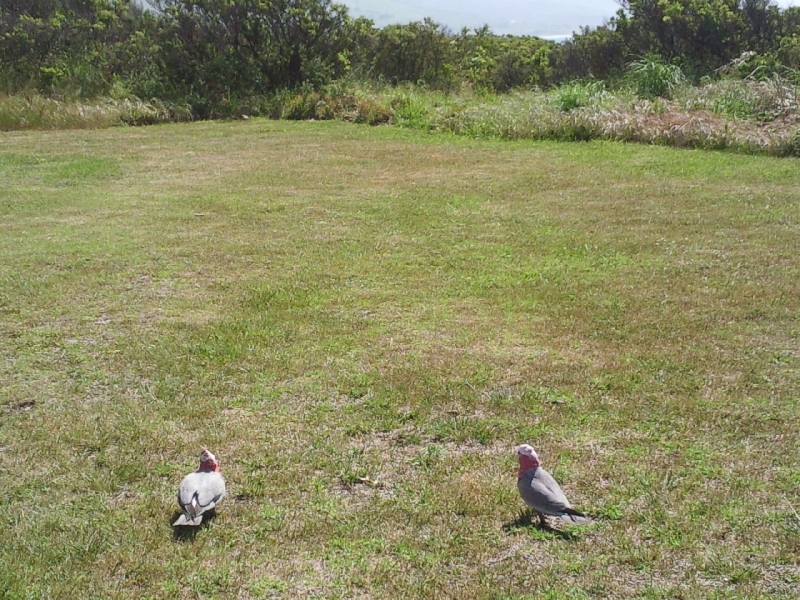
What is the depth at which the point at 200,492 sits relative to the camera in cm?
286

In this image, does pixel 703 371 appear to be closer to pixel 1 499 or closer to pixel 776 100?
pixel 1 499

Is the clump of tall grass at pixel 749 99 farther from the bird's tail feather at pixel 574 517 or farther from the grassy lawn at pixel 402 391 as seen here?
the bird's tail feather at pixel 574 517

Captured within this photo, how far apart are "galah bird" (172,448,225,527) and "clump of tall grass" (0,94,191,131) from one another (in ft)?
40.4

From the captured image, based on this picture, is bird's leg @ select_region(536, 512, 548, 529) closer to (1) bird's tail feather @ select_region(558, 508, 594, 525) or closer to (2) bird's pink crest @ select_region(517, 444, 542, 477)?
(1) bird's tail feather @ select_region(558, 508, 594, 525)

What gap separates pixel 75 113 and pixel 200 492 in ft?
42.1

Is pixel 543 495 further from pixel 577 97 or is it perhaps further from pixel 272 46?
pixel 272 46

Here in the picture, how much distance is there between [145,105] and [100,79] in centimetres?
164

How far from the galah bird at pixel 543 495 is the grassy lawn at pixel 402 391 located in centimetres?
10

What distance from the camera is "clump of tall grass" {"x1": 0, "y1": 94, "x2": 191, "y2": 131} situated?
13469mm

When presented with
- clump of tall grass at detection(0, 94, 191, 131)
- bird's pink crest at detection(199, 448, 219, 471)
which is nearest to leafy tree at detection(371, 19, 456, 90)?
clump of tall grass at detection(0, 94, 191, 131)

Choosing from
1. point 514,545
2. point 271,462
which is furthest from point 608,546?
point 271,462

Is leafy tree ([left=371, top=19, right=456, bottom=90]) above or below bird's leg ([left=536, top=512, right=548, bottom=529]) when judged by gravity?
above

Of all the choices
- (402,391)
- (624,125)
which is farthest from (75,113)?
(402,391)

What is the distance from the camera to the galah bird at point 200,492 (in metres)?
2.80
